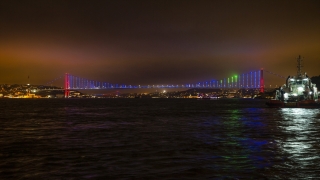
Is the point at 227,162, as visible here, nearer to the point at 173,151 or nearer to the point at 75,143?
the point at 173,151

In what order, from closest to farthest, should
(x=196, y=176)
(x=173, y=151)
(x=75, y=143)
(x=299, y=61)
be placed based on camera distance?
1. (x=196, y=176)
2. (x=173, y=151)
3. (x=75, y=143)
4. (x=299, y=61)

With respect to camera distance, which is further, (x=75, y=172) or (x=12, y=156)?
(x=12, y=156)

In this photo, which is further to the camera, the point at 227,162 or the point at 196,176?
the point at 227,162

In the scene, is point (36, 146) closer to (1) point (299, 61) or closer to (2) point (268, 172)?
(2) point (268, 172)

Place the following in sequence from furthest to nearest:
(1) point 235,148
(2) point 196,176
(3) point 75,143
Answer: (3) point 75,143 → (1) point 235,148 → (2) point 196,176

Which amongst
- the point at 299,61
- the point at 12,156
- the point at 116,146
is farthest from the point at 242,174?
the point at 299,61

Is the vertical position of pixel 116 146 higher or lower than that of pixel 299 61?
lower

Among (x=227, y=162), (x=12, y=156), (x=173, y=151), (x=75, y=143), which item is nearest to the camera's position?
(x=227, y=162)

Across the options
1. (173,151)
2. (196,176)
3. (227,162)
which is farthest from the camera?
(173,151)

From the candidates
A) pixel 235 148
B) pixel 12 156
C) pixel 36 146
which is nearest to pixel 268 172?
pixel 235 148
